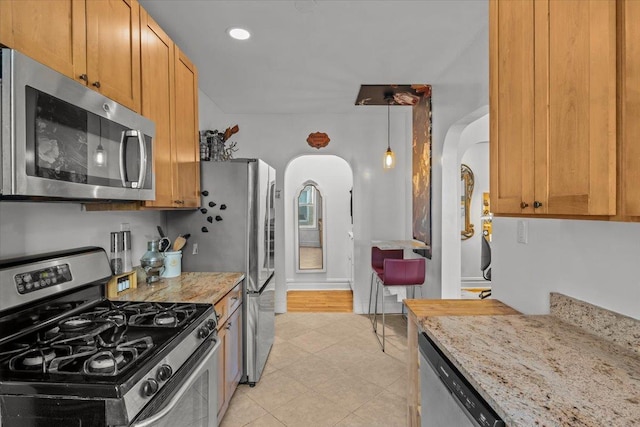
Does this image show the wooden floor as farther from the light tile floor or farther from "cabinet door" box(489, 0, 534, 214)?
"cabinet door" box(489, 0, 534, 214)

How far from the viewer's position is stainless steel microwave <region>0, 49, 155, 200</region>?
0.93 m

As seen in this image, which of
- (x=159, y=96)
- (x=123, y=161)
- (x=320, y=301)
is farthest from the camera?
(x=320, y=301)

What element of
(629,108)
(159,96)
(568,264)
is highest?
(159,96)

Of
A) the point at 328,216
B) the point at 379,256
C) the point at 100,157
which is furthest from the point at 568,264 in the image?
the point at 328,216

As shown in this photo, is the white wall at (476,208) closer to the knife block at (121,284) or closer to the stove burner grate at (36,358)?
the knife block at (121,284)

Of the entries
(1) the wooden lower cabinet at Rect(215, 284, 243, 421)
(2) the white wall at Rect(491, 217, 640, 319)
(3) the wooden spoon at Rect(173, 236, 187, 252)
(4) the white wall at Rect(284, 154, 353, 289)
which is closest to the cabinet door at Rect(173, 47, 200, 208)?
(3) the wooden spoon at Rect(173, 236, 187, 252)

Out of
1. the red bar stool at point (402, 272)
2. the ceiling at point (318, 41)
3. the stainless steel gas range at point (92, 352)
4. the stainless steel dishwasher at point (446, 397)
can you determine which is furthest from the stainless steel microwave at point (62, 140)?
the red bar stool at point (402, 272)

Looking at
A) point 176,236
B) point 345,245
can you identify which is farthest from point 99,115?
point 345,245

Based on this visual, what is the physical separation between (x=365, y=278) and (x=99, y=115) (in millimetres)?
3673

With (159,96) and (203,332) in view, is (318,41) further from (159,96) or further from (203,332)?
(203,332)

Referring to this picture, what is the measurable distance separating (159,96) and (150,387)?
1596 mm

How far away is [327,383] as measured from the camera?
2.64 m

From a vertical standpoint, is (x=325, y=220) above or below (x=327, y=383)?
above

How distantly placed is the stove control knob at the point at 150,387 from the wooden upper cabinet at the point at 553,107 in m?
1.46
